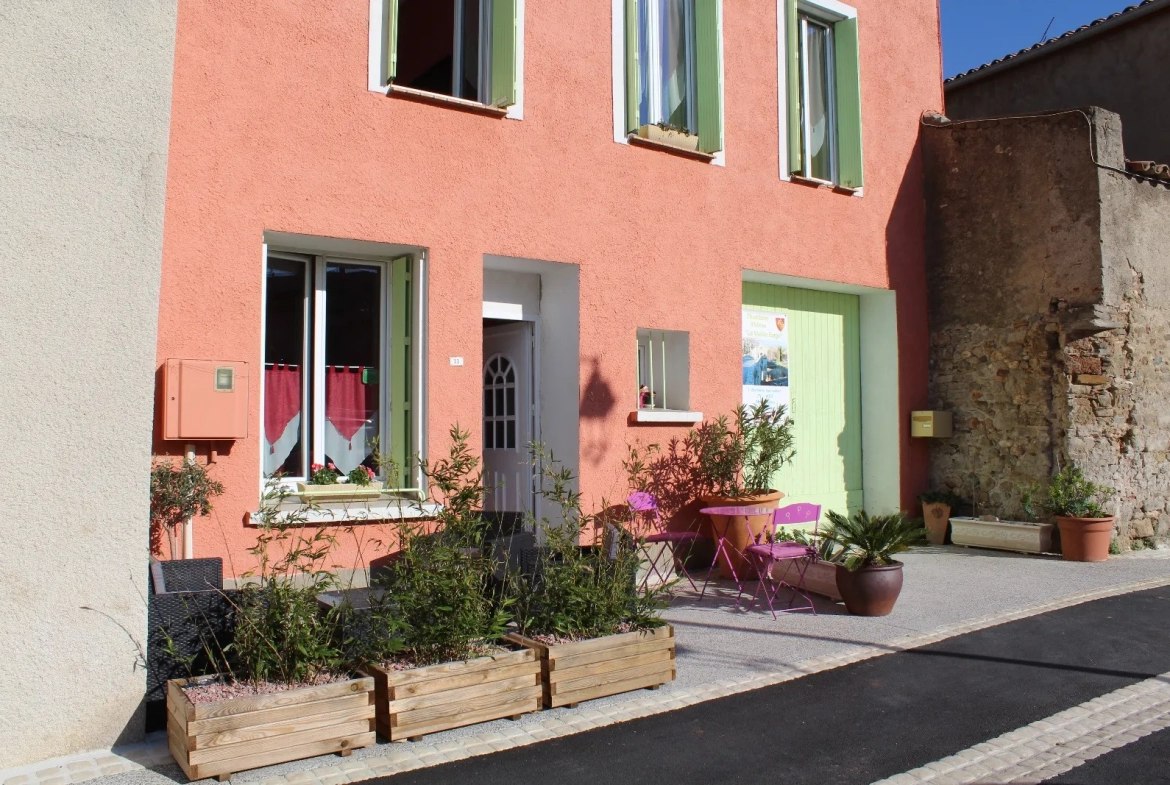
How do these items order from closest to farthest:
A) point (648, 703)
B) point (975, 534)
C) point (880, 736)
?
point (880, 736) → point (648, 703) → point (975, 534)

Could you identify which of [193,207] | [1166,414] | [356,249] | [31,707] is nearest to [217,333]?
[193,207]

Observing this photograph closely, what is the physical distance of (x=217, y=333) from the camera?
6508 millimetres

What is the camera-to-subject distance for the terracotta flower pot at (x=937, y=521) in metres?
10.9

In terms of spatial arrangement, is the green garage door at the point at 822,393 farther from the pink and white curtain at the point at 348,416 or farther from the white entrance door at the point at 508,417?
the pink and white curtain at the point at 348,416

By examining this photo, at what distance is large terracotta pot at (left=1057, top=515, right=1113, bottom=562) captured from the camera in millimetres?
9682

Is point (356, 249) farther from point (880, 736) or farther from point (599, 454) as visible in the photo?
point (880, 736)

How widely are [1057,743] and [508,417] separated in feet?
18.1

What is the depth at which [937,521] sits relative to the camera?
11.0 m

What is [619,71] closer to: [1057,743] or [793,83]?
[793,83]

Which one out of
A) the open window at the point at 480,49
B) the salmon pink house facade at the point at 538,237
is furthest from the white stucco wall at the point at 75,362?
the open window at the point at 480,49

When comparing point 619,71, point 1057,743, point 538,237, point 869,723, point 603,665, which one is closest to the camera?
point 1057,743

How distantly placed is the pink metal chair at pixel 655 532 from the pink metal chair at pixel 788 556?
548 millimetres

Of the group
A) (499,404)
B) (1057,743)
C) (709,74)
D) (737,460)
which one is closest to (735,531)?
(737,460)

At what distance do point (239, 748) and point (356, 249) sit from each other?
4.28 metres
